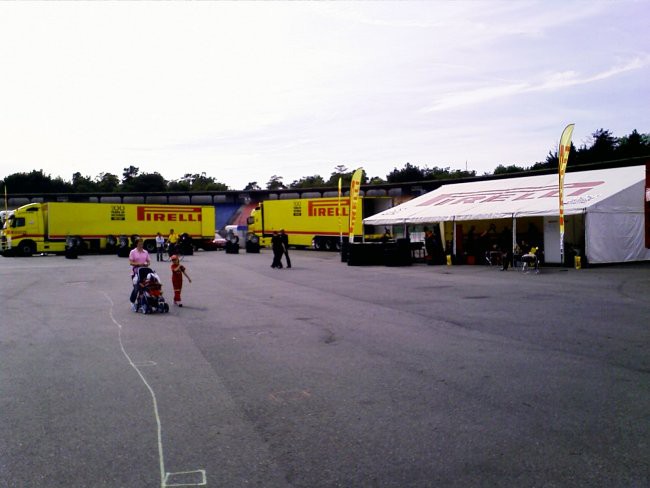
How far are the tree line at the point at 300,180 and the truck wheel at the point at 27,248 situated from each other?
29577mm

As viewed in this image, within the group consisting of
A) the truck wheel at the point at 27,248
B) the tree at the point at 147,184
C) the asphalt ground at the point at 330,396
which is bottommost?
the asphalt ground at the point at 330,396

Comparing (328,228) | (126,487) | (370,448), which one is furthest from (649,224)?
(328,228)

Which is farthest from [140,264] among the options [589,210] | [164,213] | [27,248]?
[164,213]

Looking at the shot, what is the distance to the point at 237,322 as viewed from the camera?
11.1 metres

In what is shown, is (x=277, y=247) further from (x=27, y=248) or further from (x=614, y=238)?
(x=27, y=248)

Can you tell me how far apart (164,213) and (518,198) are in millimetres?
26954

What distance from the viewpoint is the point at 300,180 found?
4579 inches

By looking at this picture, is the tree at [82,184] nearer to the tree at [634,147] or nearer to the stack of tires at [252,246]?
the stack of tires at [252,246]

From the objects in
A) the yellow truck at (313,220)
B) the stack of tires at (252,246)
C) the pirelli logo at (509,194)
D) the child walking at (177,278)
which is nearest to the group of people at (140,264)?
the child walking at (177,278)

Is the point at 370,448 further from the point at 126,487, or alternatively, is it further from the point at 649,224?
the point at 649,224

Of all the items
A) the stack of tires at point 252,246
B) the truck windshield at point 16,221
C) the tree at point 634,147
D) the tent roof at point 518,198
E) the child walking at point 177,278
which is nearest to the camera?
the child walking at point 177,278

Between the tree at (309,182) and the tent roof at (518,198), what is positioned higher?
the tree at (309,182)

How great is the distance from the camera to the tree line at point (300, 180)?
2268 inches

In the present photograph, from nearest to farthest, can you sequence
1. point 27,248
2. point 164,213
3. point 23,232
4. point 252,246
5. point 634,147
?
1. point 23,232
2. point 27,248
3. point 252,246
4. point 164,213
5. point 634,147
